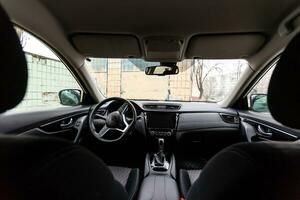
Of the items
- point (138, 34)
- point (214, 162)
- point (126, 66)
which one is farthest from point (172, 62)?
point (214, 162)

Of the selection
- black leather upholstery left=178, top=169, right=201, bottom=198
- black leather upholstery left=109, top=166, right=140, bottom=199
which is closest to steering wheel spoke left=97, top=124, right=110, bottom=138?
black leather upholstery left=109, top=166, right=140, bottom=199

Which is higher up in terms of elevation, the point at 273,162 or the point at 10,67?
the point at 10,67

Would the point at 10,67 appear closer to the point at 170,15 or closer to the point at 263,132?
the point at 170,15

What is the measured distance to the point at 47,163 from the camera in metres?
1.04

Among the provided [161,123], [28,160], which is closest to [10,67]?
[28,160]

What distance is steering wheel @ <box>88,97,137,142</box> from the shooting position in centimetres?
357

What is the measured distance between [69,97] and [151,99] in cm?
111

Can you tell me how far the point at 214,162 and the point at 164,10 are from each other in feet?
6.20

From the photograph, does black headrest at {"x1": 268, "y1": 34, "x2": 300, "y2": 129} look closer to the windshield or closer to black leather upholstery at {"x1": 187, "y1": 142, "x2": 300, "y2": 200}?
black leather upholstery at {"x1": 187, "y1": 142, "x2": 300, "y2": 200}

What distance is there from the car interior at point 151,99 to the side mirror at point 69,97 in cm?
1

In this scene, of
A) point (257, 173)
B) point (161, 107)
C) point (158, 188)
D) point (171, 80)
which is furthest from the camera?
point (171, 80)

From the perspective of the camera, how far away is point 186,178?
11.3 feet

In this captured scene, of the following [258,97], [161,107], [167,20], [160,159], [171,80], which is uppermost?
[167,20]

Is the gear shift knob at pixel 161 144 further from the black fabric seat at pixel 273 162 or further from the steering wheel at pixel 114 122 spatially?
the black fabric seat at pixel 273 162
